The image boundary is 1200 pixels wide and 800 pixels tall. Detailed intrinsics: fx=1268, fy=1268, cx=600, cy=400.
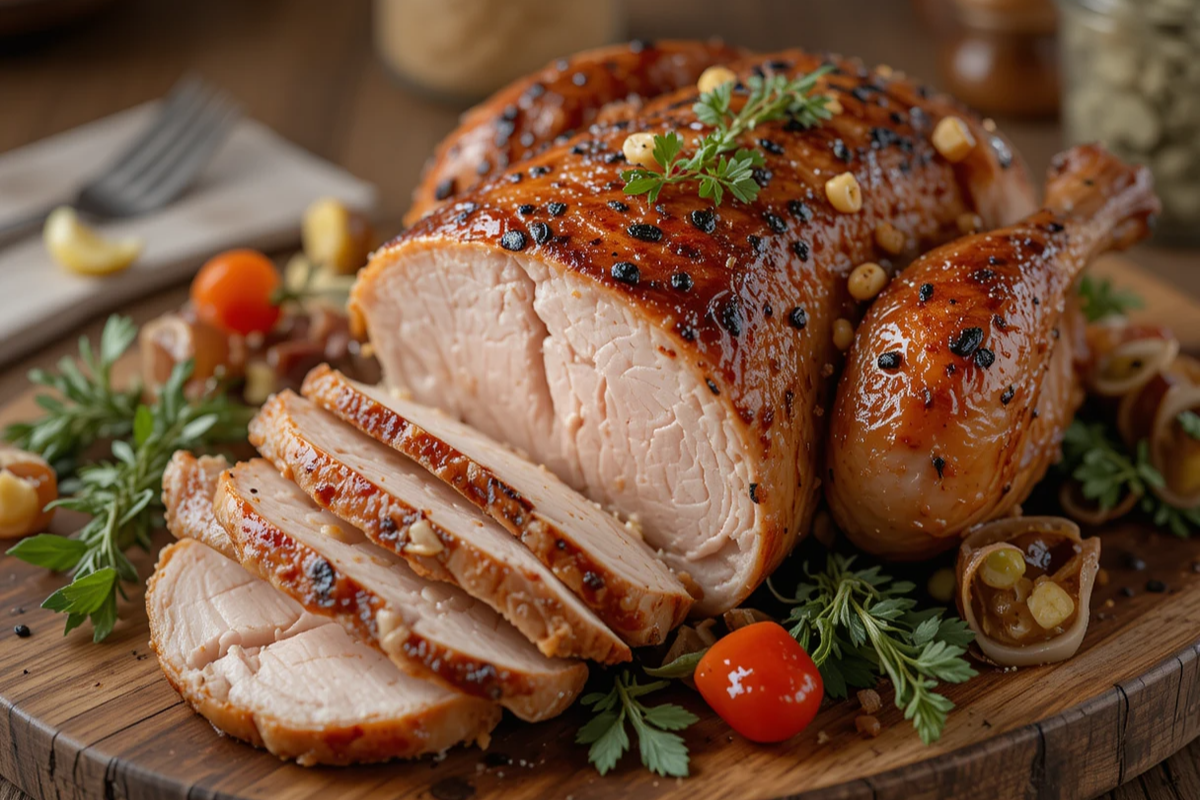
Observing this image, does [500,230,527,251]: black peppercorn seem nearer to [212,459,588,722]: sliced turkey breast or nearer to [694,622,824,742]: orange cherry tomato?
[212,459,588,722]: sliced turkey breast

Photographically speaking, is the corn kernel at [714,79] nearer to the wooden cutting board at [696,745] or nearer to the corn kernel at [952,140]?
the corn kernel at [952,140]

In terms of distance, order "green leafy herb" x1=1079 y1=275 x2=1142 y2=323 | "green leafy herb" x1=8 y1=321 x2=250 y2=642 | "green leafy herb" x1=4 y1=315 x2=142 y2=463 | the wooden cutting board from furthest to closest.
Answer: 1. "green leafy herb" x1=1079 y1=275 x2=1142 y2=323
2. "green leafy herb" x1=4 y1=315 x2=142 y2=463
3. "green leafy herb" x1=8 y1=321 x2=250 y2=642
4. the wooden cutting board

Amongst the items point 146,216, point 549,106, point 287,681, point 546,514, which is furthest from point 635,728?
point 146,216

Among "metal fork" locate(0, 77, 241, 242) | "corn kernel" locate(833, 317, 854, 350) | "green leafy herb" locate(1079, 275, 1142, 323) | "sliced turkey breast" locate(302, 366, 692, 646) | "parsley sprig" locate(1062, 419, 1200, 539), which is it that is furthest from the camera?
"metal fork" locate(0, 77, 241, 242)

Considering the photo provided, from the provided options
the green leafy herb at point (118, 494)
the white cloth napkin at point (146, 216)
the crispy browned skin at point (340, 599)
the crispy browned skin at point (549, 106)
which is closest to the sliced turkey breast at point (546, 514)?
the crispy browned skin at point (340, 599)

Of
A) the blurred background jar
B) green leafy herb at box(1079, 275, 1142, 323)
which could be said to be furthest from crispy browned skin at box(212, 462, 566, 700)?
the blurred background jar

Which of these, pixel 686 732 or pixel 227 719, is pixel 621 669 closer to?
pixel 686 732

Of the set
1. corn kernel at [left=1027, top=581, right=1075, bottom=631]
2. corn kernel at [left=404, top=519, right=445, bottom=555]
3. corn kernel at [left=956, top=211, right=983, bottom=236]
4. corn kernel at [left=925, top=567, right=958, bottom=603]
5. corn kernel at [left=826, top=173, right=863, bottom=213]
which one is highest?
corn kernel at [left=826, top=173, right=863, bottom=213]
